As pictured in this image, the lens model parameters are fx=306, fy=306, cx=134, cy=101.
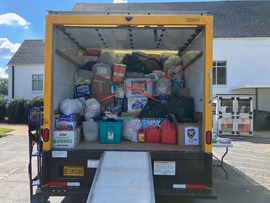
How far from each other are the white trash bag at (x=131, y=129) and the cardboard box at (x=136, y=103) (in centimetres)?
81

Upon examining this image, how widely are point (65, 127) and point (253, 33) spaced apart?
20.0 m

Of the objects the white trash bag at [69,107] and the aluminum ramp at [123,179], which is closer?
the aluminum ramp at [123,179]

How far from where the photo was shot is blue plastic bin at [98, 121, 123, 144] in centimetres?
485

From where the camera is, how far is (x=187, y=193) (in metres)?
4.04

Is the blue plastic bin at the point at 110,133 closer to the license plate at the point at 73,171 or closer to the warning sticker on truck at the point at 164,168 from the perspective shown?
the license plate at the point at 73,171

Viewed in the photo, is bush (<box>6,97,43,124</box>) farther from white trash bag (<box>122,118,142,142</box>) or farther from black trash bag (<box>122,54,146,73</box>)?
white trash bag (<box>122,118,142,142</box>)

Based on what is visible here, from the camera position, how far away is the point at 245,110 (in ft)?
52.3

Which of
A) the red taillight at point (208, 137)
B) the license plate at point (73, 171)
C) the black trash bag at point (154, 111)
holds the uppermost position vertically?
the black trash bag at point (154, 111)

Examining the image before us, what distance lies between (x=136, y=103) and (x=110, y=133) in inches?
52.1

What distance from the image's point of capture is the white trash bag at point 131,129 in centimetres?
503

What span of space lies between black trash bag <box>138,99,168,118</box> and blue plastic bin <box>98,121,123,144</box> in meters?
0.87

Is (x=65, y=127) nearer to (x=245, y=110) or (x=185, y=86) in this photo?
(x=185, y=86)

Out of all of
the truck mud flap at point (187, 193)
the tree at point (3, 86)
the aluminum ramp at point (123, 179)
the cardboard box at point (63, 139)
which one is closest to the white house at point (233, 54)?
the cardboard box at point (63, 139)

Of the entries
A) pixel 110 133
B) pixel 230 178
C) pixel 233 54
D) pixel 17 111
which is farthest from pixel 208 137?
pixel 17 111
